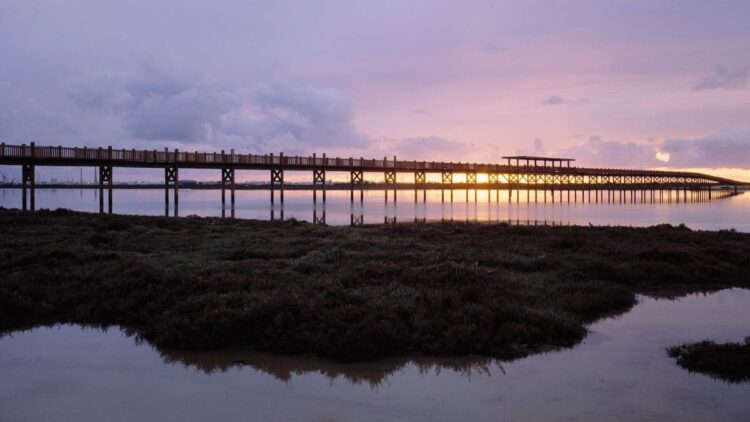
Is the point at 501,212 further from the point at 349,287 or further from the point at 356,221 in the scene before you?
the point at 349,287

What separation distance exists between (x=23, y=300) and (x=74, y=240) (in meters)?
11.2

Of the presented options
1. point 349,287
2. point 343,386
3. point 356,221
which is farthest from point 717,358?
point 356,221

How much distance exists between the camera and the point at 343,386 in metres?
8.14

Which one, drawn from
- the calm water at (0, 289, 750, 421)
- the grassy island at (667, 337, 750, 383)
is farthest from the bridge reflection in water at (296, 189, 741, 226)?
the calm water at (0, 289, 750, 421)

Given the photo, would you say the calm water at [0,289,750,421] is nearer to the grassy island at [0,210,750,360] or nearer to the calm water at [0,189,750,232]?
the grassy island at [0,210,750,360]

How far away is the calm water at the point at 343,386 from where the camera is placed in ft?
23.4

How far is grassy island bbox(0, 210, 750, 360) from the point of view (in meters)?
10.1

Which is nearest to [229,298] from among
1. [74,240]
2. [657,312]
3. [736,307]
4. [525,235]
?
[657,312]

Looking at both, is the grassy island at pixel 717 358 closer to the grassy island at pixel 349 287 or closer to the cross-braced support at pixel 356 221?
the grassy island at pixel 349 287

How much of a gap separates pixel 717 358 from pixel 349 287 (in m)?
7.32

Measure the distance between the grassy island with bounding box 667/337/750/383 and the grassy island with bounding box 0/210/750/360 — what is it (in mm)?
1772

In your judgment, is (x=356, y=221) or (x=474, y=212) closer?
(x=356, y=221)

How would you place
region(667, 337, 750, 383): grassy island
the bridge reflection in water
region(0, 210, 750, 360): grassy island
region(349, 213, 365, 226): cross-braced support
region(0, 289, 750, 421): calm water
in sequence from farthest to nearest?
the bridge reflection in water < region(349, 213, 365, 226): cross-braced support < region(0, 210, 750, 360): grassy island < region(667, 337, 750, 383): grassy island < region(0, 289, 750, 421): calm water

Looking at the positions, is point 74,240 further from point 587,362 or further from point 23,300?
point 587,362
